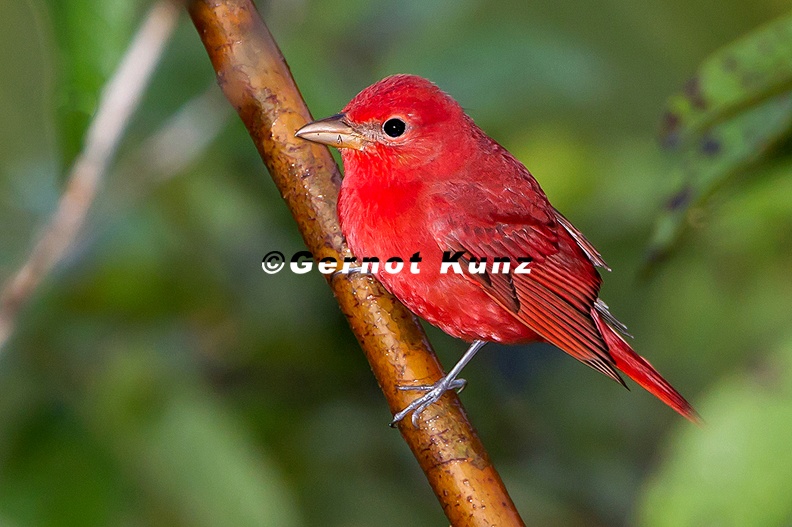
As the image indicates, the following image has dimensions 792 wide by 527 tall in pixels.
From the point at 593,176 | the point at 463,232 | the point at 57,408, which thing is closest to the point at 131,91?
the point at 463,232

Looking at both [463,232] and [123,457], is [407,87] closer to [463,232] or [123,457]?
[463,232]

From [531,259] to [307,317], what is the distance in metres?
1.08

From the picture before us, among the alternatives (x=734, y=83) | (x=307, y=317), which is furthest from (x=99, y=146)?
(x=307, y=317)

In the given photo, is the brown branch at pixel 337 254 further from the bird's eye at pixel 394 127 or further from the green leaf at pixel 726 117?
the green leaf at pixel 726 117

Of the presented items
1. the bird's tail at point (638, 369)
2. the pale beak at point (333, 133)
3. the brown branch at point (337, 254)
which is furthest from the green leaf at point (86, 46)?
the bird's tail at point (638, 369)

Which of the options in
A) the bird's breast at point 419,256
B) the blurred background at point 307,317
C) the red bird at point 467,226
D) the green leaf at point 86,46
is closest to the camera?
the green leaf at point 86,46

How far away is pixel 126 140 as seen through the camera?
3572 millimetres

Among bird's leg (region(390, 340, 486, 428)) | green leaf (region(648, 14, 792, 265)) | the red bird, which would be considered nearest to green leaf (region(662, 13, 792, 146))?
green leaf (region(648, 14, 792, 265))

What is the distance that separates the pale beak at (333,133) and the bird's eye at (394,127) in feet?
0.23

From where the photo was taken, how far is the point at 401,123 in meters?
2.19

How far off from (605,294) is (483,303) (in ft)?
6.00

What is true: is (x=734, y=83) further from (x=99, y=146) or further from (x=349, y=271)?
(x=99, y=146)

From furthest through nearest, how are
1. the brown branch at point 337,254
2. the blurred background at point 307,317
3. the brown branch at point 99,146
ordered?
1. the blurred background at point 307,317
2. the brown branch at point 99,146
3. the brown branch at point 337,254

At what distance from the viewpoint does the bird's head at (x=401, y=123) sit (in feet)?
6.84
